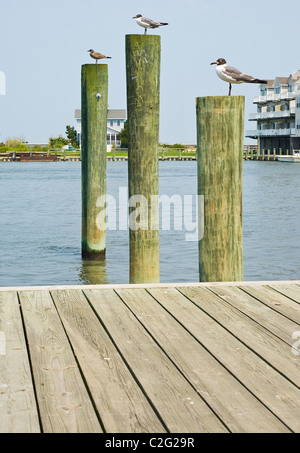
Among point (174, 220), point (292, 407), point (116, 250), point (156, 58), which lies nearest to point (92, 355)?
point (292, 407)

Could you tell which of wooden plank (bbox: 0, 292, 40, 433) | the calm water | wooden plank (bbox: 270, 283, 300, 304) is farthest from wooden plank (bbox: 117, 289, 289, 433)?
the calm water

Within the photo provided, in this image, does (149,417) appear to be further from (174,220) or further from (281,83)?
(281,83)

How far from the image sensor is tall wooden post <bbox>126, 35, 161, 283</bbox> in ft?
22.9

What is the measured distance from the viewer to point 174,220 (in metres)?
23.5

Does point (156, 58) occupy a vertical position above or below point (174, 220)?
above

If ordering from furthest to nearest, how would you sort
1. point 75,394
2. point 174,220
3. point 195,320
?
point 174,220 < point 195,320 < point 75,394

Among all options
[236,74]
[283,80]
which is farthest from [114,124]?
[236,74]

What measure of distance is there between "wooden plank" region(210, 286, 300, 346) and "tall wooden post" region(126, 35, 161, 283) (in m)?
1.43

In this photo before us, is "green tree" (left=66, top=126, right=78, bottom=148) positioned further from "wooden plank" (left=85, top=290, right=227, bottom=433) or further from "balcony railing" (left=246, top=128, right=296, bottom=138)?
"wooden plank" (left=85, top=290, right=227, bottom=433)

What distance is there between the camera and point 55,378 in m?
3.75

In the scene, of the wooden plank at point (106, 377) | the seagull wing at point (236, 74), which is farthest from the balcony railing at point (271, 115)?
the wooden plank at point (106, 377)

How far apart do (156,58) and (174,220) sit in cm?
1651

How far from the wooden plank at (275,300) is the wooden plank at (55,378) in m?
1.51

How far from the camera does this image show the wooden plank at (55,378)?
3.22 m
